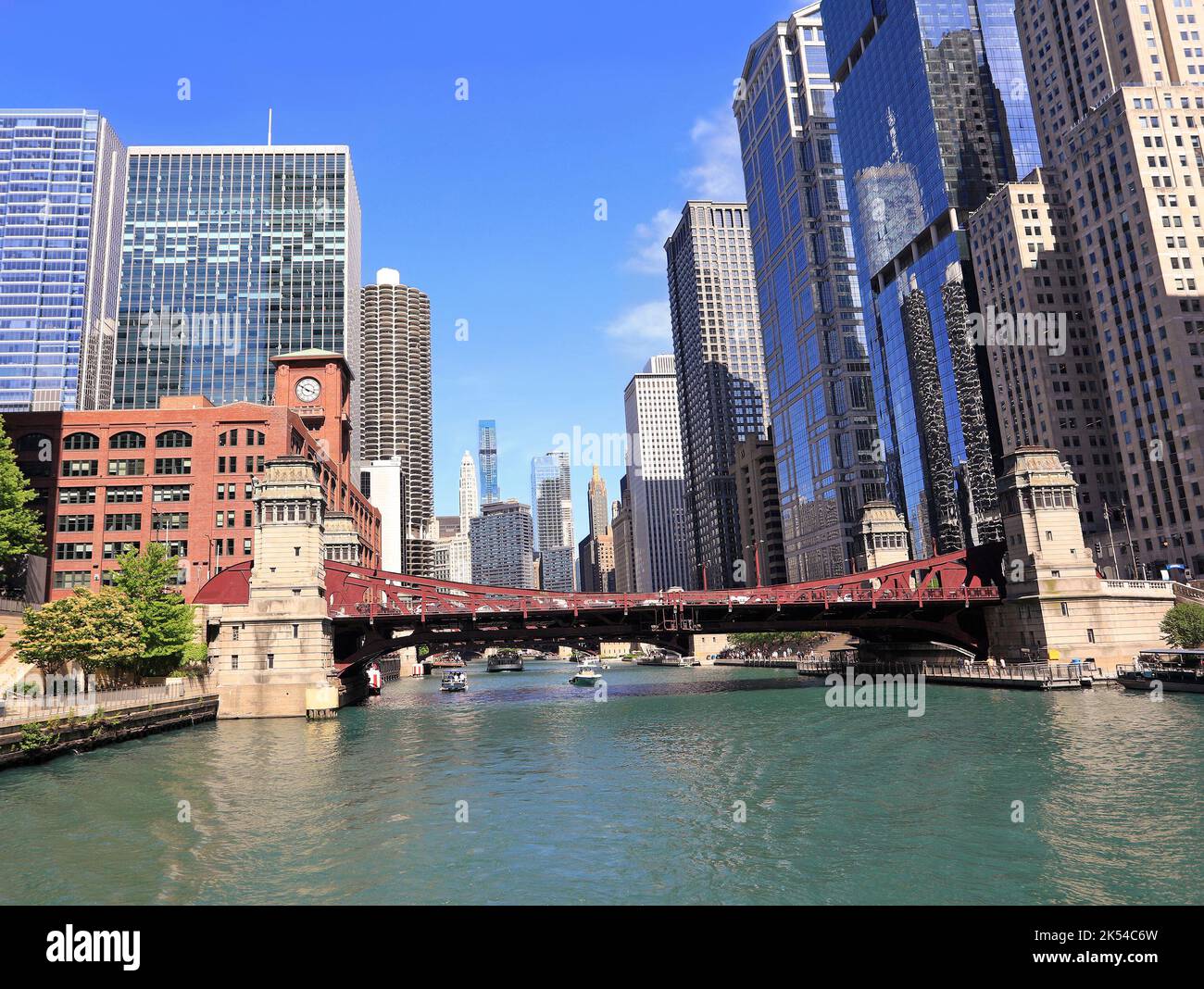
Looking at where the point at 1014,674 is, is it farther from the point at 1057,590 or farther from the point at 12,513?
the point at 12,513

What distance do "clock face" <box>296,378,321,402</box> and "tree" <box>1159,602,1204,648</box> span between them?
121889mm

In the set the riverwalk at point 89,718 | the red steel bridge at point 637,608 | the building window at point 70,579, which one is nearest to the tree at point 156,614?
the riverwalk at point 89,718

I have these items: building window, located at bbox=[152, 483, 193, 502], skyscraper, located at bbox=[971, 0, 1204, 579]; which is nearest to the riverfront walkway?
skyscraper, located at bbox=[971, 0, 1204, 579]

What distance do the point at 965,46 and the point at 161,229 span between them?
178 meters

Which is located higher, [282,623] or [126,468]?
[126,468]

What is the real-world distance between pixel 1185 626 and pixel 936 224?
13051cm

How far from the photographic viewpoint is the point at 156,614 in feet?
200

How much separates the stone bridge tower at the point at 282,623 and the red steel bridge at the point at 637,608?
3.76 m

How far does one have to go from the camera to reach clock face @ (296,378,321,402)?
13750 centimetres

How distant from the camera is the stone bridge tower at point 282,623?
65.4m

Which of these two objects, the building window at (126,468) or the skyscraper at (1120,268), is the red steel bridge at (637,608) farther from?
the skyscraper at (1120,268)

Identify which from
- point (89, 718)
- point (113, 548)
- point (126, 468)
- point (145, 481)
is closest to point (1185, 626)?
point (89, 718)

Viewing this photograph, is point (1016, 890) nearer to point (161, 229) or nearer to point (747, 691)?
point (747, 691)

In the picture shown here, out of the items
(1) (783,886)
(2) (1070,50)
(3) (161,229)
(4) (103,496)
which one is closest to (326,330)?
(3) (161,229)
